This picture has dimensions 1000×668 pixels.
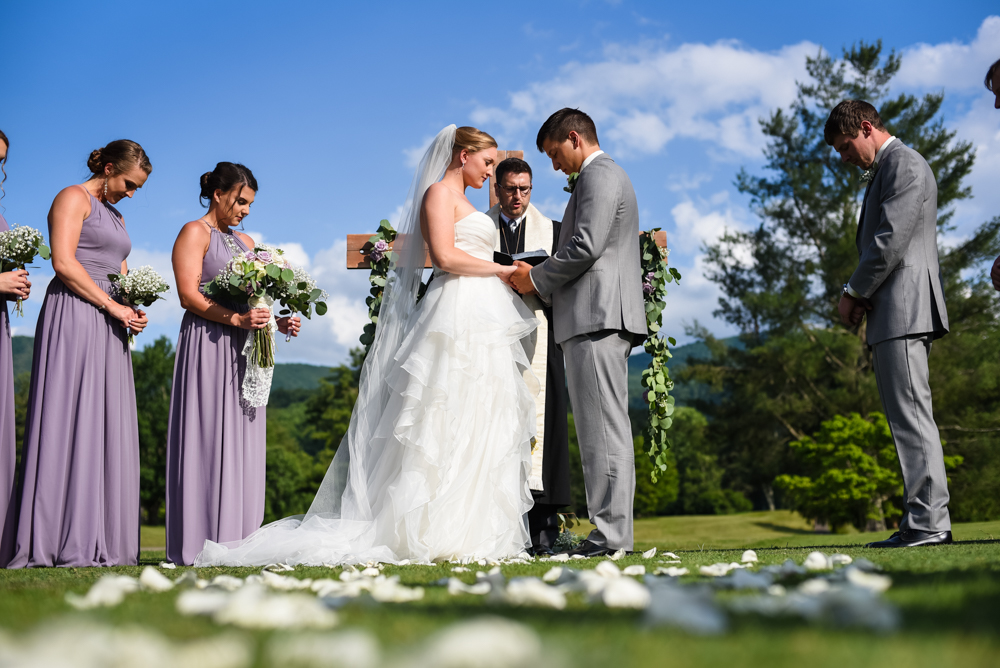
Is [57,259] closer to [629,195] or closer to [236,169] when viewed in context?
[236,169]

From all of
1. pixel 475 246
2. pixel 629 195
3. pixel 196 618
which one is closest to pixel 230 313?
pixel 475 246

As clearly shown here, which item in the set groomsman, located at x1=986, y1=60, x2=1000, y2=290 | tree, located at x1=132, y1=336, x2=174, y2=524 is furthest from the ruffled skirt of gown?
tree, located at x1=132, y1=336, x2=174, y2=524

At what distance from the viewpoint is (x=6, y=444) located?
479 cm

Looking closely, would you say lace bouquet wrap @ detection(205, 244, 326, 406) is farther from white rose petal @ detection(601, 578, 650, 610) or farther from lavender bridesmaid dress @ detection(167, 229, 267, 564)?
white rose petal @ detection(601, 578, 650, 610)

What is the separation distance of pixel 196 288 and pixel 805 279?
22999mm

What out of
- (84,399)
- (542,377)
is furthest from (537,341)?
(84,399)

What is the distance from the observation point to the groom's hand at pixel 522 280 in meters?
4.83

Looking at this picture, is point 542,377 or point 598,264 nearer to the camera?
point 598,264

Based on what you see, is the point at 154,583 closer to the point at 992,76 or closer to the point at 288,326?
the point at 288,326

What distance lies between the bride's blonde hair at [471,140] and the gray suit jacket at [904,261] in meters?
2.41

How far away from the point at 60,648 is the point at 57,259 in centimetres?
422

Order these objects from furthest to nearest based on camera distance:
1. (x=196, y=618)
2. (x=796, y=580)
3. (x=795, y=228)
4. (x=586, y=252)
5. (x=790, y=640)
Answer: (x=795, y=228) < (x=586, y=252) < (x=796, y=580) < (x=196, y=618) < (x=790, y=640)

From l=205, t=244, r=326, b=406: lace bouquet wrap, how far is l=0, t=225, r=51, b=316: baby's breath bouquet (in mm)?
1002

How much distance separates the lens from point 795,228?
1001 inches
